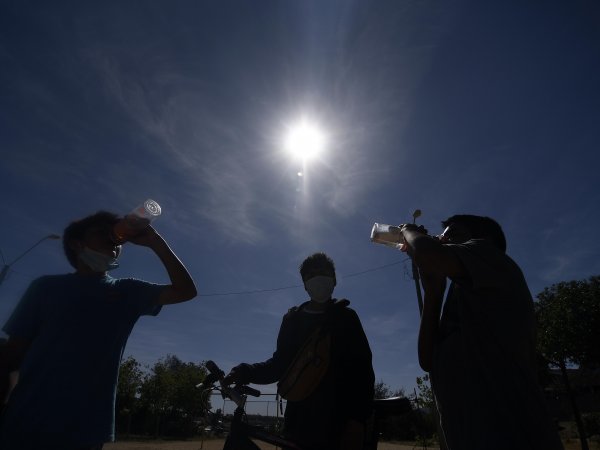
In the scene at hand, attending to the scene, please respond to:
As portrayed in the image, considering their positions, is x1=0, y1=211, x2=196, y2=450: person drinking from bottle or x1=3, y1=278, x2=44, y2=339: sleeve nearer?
x1=0, y1=211, x2=196, y2=450: person drinking from bottle

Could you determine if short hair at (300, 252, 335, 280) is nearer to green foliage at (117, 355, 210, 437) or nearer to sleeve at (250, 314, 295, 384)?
sleeve at (250, 314, 295, 384)

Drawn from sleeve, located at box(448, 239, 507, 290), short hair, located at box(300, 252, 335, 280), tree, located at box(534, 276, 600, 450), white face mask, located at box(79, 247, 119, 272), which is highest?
tree, located at box(534, 276, 600, 450)

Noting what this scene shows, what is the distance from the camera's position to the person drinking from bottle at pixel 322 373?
2.03 meters

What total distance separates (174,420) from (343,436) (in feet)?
138

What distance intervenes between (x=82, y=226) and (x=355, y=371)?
2.06m

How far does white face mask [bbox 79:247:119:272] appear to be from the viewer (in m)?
1.96

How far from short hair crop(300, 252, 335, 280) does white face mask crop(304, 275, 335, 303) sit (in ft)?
0.38

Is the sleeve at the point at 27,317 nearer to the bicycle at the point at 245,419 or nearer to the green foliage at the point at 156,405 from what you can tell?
the bicycle at the point at 245,419

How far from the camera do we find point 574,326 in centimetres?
1820

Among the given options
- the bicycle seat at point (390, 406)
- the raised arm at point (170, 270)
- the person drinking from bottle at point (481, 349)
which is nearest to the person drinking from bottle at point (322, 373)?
the bicycle seat at point (390, 406)

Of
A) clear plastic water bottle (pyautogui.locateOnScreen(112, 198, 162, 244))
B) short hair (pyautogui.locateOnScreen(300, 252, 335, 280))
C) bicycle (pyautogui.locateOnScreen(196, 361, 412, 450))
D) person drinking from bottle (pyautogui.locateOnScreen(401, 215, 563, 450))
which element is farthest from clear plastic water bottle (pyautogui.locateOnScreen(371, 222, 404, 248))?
clear plastic water bottle (pyautogui.locateOnScreen(112, 198, 162, 244))

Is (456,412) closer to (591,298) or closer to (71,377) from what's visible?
(71,377)

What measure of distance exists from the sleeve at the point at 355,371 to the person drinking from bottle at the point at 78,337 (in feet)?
3.64

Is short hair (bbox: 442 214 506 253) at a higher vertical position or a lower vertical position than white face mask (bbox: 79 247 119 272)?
higher
